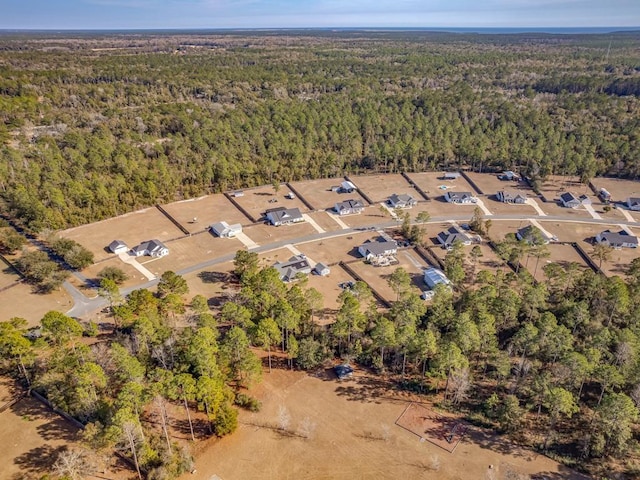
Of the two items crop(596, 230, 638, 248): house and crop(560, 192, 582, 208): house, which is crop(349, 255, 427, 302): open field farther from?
crop(560, 192, 582, 208): house

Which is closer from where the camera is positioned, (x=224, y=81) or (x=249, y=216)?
(x=249, y=216)

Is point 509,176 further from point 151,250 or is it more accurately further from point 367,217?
point 151,250

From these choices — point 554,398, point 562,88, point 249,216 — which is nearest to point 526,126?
point 562,88

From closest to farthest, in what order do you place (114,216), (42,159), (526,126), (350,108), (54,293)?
1. (54,293)
2. (114,216)
3. (42,159)
4. (526,126)
5. (350,108)

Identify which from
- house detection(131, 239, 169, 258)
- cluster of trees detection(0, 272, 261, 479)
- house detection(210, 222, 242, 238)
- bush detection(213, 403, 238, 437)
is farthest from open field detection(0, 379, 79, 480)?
house detection(210, 222, 242, 238)

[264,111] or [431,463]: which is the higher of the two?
[264,111]

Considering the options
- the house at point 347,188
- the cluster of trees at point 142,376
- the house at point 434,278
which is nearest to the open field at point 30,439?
the cluster of trees at point 142,376

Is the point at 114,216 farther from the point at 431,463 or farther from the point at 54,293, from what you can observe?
the point at 431,463
